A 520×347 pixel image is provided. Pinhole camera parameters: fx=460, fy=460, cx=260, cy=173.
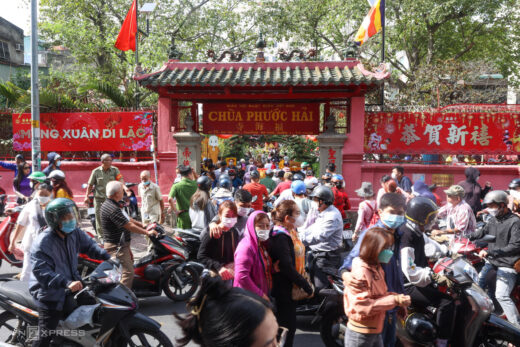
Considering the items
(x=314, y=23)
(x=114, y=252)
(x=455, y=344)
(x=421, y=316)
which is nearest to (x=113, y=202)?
(x=114, y=252)

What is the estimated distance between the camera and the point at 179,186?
7598 mm

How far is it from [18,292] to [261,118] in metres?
8.52

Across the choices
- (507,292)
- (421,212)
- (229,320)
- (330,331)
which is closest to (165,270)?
(330,331)

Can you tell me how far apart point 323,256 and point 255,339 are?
376 centimetres

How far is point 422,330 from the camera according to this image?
407 cm

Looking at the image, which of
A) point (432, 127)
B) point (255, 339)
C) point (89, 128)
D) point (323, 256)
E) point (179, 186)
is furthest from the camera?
point (89, 128)

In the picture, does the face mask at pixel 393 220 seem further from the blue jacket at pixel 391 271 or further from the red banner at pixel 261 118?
the red banner at pixel 261 118

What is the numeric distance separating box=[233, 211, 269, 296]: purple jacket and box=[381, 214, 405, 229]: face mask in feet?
3.63

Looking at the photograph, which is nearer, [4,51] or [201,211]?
[201,211]

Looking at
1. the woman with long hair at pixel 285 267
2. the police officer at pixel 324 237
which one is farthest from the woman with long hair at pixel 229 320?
the police officer at pixel 324 237

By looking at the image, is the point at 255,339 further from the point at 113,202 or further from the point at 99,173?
the point at 99,173

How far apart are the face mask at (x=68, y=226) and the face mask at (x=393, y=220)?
2602 mm

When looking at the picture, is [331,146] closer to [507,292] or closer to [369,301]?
[507,292]

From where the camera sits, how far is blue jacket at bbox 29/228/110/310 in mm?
3598
